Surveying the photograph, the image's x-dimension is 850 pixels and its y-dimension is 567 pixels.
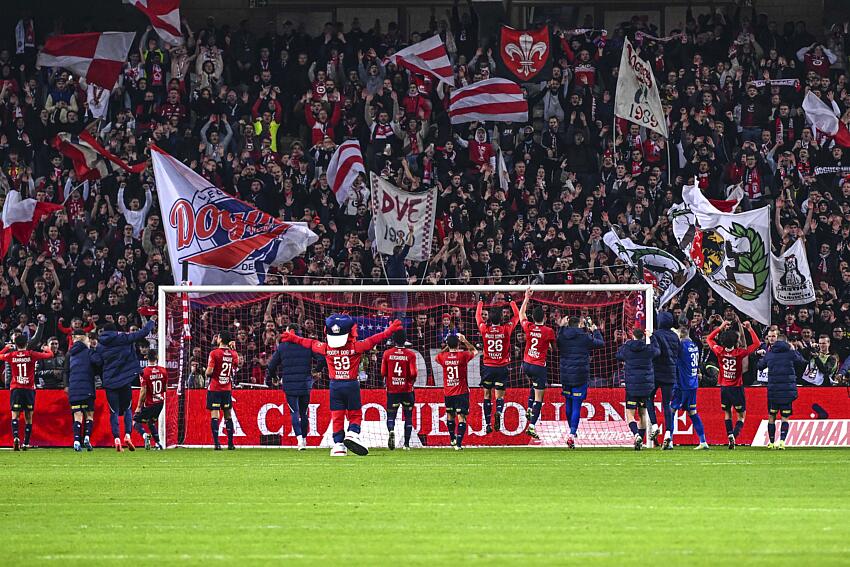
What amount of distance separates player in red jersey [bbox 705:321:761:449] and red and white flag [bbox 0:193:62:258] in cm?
1280

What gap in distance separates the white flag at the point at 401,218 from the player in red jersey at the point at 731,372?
6645mm

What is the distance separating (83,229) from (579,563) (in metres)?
22.1

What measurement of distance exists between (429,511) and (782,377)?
1213 cm

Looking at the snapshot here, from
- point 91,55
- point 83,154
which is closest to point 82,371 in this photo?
point 83,154

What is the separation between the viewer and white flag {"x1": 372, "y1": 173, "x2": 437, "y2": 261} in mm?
28938

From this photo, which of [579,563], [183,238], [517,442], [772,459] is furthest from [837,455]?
[579,563]

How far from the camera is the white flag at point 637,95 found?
102 ft

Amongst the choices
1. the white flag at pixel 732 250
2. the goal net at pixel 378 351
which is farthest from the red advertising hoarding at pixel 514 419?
the white flag at pixel 732 250

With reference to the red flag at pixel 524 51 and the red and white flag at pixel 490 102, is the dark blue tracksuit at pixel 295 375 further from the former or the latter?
the red flag at pixel 524 51

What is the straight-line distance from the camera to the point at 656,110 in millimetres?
31094

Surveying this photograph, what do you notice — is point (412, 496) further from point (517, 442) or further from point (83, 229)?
point (83, 229)

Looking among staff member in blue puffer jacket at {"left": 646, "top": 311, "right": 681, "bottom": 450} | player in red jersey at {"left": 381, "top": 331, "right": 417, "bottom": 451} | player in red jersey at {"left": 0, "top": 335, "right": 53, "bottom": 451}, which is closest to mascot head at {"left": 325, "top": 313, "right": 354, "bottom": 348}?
player in red jersey at {"left": 381, "top": 331, "right": 417, "bottom": 451}

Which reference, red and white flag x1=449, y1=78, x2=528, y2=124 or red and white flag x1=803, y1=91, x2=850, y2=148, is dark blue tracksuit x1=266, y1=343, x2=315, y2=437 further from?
red and white flag x1=803, y1=91, x2=850, y2=148

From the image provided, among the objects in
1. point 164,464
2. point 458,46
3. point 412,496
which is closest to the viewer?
point 412,496
